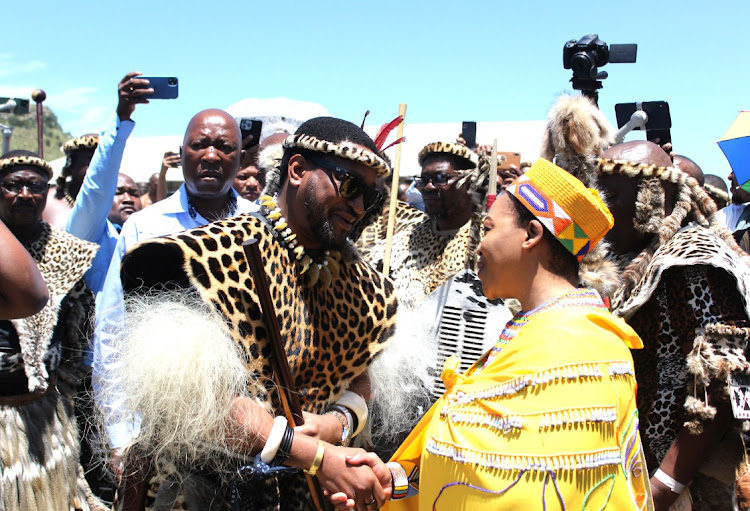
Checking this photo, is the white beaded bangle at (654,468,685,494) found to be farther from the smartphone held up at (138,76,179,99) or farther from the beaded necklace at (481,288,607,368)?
the smartphone held up at (138,76,179,99)

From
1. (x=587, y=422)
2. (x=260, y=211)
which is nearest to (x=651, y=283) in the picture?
(x=587, y=422)

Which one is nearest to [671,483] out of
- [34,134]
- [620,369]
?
[620,369]

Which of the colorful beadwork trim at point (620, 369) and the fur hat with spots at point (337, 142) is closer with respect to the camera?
the colorful beadwork trim at point (620, 369)

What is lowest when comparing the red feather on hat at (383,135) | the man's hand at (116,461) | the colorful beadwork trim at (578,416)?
the man's hand at (116,461)

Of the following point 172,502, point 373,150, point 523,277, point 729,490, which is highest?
point 373,150

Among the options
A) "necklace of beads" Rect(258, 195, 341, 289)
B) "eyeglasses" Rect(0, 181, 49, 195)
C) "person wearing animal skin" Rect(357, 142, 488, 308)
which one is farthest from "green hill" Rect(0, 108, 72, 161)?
"necklace of beads" Rect(258, 195, 341, 289)

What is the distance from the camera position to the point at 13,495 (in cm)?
345

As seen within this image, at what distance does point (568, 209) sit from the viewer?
88.2 inches

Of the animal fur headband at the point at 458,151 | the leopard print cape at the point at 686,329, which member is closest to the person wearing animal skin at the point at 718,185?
the animal fur headband at the point at 458,151

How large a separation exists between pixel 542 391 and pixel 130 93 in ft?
9.40

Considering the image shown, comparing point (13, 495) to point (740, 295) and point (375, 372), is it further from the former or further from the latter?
point (740, 295)

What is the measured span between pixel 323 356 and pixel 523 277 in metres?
0.92

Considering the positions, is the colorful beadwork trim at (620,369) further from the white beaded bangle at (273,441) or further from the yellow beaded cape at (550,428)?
the white beaded bangle at (273,441)

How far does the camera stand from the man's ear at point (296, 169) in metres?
2.62
